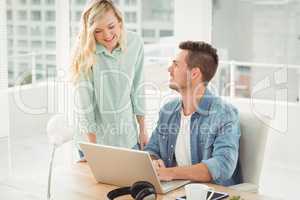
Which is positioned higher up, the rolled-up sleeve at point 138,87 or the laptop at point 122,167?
the rolled-up sleeve at point 138,87

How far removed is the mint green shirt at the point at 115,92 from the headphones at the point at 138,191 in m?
0.83

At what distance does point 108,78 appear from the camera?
2.73 metres

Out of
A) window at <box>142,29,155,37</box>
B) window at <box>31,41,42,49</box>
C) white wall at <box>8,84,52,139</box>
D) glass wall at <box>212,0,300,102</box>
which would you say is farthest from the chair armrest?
window at <box>31,41,42,49</box>

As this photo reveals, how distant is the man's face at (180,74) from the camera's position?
237cm

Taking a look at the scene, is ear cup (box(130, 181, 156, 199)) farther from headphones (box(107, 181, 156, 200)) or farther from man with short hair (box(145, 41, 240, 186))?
man with short hair (box(145, 41, 240, 186))

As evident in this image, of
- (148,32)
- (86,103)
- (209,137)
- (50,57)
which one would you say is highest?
(148,32)

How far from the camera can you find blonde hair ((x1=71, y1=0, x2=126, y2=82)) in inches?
102

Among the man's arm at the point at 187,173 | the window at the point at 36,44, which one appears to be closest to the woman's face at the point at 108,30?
the man's arm at the point at 187,173

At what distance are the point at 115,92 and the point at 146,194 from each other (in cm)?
109

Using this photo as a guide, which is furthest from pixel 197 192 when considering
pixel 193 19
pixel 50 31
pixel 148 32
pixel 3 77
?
pixel 50 31

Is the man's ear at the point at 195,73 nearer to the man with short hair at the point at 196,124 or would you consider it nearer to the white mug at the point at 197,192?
the man with short hair at the point at 196,124

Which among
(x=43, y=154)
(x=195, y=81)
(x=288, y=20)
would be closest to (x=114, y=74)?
(x=195, y=81)

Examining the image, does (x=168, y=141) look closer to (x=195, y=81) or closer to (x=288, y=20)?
(x=195, y=81)

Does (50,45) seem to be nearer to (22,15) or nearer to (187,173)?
(22,15)
